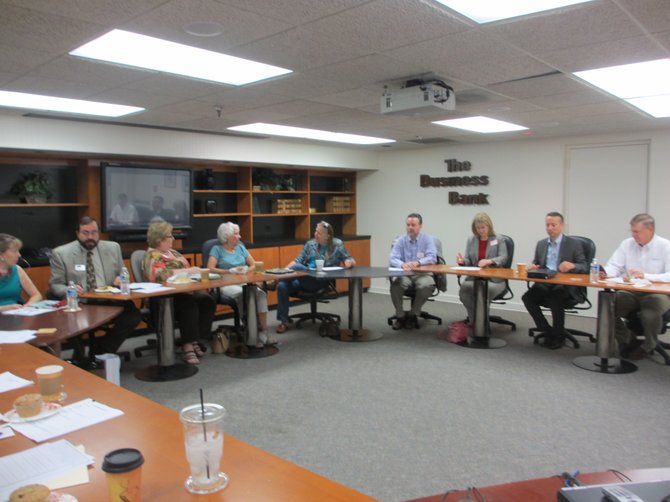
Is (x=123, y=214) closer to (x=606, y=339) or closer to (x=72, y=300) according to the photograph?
(x=72, y=300)

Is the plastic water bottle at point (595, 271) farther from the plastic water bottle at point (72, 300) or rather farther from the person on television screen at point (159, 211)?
the person on television screen at point (159, 211)

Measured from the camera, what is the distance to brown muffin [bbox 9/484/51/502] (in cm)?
104

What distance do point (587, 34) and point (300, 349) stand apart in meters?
3.72

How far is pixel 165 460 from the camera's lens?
1.39 metres

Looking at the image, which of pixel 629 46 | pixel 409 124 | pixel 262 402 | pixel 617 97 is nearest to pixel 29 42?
pixel 262 402

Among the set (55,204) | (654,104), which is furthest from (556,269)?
(55,204)

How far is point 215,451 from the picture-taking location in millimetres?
1265

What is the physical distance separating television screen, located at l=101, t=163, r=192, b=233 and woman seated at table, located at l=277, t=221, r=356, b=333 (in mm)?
1610

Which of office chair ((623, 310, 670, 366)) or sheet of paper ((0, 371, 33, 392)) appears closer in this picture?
sheet of paper ((0, 371, 33, 392))

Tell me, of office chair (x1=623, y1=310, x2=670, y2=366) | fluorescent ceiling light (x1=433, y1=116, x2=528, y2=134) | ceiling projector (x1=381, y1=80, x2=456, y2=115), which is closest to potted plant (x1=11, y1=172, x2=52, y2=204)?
ceiling projector (x1=381, y1=80, x2=456, y2=115)

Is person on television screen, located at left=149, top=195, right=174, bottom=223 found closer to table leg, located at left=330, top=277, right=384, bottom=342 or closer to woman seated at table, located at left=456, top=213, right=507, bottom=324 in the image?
table leg, located at left=330, top=277, right=384, bottom=342

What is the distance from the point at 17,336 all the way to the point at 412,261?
13.6 ft

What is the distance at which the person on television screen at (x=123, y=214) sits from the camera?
18.9ft

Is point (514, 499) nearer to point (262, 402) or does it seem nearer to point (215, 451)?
point (215, 451)
